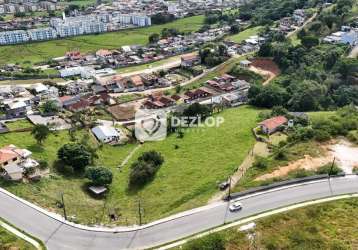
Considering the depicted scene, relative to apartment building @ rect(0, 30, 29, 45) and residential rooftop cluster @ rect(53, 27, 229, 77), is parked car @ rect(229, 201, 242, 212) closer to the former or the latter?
residential rooftop cluster @ rect(53, 27, 229, 77)

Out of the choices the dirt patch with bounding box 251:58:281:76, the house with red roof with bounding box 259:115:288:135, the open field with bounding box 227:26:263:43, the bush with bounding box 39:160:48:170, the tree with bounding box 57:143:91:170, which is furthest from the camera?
the open field with bounding box 227:26:263:43

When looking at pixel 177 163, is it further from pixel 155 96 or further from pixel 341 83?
pixel 341 83

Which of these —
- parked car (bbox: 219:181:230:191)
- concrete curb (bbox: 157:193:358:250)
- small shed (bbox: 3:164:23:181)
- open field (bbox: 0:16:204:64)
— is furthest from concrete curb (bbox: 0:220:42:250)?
open field (bbox: 0:16:204:64)

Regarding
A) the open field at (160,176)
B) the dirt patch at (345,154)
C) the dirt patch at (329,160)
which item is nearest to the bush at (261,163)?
the dirt patch at (329,160)

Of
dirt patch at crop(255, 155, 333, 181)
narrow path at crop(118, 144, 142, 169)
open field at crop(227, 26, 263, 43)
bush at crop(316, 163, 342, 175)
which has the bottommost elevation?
narrow path at crop(118, 144, 142, 169)

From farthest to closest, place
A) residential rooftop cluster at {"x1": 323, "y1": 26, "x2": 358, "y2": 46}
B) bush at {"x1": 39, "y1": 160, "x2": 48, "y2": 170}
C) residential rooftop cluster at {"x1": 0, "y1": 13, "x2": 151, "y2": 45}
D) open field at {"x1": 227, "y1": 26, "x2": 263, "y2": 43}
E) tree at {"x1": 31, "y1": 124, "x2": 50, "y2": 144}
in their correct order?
residential rooftop cluster at {"x1": 0, "y1": 13, "x2": 151, "y2": 45}
open field at {"x1": 227, "y1": 26, "x2": 263, "y2": 43}
residential rooftop cluster at {"x1": 323, "y1": 26, "x2": 358, "y2": 46}
tree at {"x1": 31, "y1": 124, "x2": 50, "y2": 144}
bush at {"x1": 39, "y1": 160, "x2": 48, "y2": 170}

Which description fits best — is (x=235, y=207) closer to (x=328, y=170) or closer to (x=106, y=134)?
A: (x=328, y=170)

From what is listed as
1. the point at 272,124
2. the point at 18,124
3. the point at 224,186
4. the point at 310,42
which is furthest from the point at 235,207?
the point at 310,42
